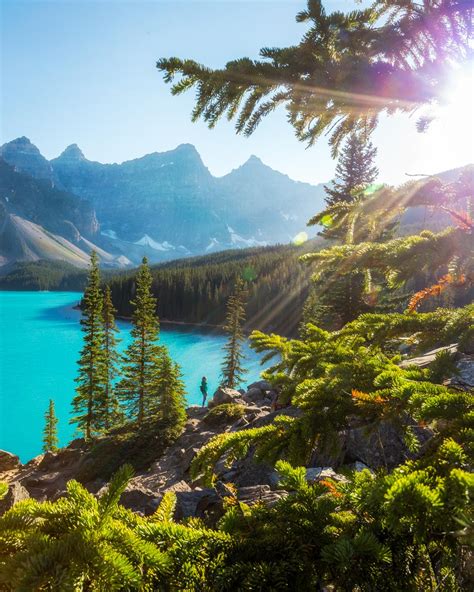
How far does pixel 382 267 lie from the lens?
3.13m

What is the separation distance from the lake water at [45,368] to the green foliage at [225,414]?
16971 mm

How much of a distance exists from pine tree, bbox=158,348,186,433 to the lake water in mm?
13869

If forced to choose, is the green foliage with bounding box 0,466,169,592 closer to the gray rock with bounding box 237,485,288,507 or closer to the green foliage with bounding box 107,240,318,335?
the gray rock with bounding box 237,485,288,507

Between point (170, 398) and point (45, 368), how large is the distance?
3566 centimetres

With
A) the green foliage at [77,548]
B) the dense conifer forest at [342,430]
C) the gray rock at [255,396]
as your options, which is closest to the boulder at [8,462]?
the gray rock at [255,396]

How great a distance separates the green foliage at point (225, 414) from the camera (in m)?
16.2

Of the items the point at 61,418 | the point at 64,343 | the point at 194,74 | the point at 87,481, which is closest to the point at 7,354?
the point at 64,343

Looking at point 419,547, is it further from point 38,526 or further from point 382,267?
point 382,267

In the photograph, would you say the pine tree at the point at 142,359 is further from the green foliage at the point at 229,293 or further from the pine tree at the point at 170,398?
the green foliage at the point at 229,293

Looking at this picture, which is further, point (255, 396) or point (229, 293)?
point (229, 293)

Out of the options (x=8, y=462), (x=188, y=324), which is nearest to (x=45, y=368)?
(x=8, y=462)

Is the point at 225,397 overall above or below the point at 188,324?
above

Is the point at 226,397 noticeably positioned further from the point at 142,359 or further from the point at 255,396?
the point at 142,359

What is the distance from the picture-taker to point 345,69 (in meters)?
3.10
